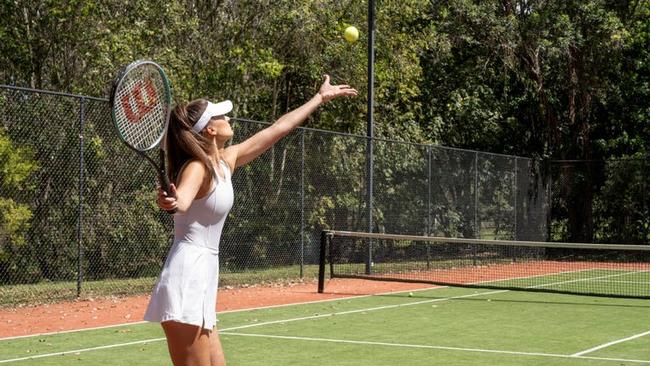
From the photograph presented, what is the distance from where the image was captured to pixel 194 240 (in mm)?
4098

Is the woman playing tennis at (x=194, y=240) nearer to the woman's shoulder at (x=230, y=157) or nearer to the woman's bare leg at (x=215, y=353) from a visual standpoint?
the woman's bare leg at (x=215, y=353)

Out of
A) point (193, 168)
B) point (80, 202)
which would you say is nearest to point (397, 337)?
point (80, 202)

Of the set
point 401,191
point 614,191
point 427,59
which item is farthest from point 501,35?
point 401,191

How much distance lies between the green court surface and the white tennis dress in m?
4.43

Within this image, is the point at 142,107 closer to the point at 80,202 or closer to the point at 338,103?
the point at 80,202

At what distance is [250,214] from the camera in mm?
16656

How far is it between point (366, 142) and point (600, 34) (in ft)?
33.0

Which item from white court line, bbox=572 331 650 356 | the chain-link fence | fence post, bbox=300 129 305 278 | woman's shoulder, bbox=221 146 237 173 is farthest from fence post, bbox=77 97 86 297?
woman's shoulder, bbox=221 146 237 173

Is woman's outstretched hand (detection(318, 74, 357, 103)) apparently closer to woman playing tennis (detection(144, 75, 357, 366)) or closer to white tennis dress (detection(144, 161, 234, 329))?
woman playing tennis (detection(144, 75, 357, 366))

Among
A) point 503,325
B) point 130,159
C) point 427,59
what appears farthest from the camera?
point 427,59

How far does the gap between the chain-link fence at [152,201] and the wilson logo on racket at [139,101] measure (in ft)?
24.2

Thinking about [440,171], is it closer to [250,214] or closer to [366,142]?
[366,142]

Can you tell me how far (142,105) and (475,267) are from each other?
18427mm

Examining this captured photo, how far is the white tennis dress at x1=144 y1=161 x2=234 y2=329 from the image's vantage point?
4008mm
